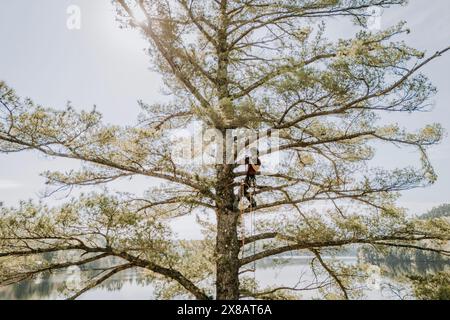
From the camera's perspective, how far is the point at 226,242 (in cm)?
→ 548

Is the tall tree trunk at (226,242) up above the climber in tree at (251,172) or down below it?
below

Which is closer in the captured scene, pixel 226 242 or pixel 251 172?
pixel 226 242

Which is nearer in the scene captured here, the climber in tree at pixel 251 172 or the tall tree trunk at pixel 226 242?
the tall tree trunk at pixel 226 242

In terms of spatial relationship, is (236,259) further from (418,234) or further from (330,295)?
(418,234)

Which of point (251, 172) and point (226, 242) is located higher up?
point (251, 172)

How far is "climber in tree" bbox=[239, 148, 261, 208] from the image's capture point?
18.4ft

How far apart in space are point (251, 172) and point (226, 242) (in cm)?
120

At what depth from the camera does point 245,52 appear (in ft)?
21.9

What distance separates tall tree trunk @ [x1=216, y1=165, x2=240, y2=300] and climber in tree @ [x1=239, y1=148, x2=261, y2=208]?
0.81 ft

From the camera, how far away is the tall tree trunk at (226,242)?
5.28 metres

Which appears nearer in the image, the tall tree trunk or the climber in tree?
the tall tree trunk

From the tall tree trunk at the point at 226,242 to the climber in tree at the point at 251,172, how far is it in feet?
0.81

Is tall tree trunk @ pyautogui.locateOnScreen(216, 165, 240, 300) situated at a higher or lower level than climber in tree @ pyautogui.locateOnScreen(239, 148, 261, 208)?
lower

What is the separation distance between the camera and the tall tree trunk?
5.28 metres
